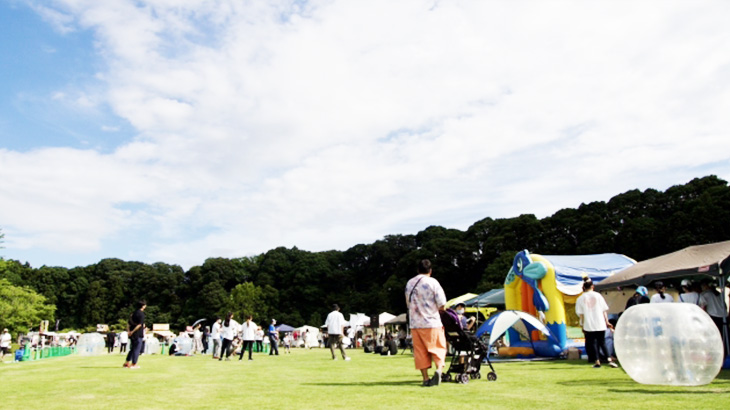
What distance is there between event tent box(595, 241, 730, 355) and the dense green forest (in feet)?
94.3

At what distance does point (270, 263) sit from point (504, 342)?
6377cm

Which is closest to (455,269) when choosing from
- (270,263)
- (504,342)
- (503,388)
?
(270,263)

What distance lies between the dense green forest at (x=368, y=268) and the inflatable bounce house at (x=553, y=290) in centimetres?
2489

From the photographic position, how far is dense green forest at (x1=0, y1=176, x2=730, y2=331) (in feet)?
139

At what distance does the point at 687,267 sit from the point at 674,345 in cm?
604

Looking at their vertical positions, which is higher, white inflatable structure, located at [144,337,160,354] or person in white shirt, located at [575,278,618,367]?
person in white shirt, located at [575,278,618,367]

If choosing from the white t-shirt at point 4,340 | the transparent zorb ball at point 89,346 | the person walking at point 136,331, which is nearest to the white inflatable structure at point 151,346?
the transparent zorb ball at point 89,346

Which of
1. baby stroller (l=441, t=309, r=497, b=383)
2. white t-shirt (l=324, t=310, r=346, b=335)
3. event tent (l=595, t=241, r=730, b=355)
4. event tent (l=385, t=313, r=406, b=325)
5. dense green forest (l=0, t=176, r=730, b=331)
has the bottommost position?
baby stroller (l=441, t=309, r=497, b=383)

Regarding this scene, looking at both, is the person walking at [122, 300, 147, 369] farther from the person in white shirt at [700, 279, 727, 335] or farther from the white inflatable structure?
the white inflatable structure

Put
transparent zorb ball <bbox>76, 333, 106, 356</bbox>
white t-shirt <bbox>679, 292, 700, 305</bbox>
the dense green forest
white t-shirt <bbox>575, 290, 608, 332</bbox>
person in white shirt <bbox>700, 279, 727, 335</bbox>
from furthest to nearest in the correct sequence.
A: the dense green forest
transparent zorb ball <bbox>76, 333, 106, 356</bbox>
white t-shirt <bbox>575, 290, 608, 332</bbox>
white t-shirt <bbox>679, 292, 700, 305</bbox>
person in white shirt <bbox>700, 279, 727, 335</bbox>

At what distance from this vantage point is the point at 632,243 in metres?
42.5

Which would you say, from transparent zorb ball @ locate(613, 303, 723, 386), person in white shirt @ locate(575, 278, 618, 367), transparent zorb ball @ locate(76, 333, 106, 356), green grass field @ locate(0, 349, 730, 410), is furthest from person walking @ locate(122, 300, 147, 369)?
transparent zorb ball @ locate(76, 333, 106, 356)

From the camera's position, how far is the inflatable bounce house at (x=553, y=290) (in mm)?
16453

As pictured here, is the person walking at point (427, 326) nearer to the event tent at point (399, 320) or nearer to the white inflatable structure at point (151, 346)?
the white inflatable structure at point (151, 346)
